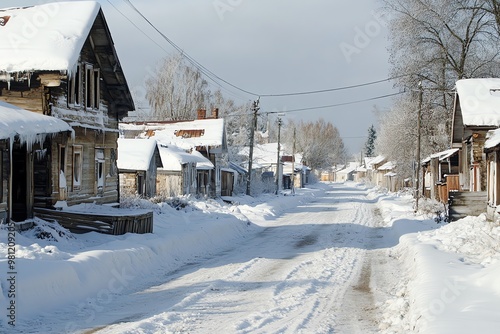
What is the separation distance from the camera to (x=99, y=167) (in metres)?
22.9

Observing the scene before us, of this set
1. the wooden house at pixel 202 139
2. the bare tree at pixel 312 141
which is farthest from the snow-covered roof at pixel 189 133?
the bare tree at pixel 312 141

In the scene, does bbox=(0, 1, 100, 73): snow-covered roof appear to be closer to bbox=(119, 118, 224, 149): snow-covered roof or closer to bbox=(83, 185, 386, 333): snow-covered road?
bbox=(83, 185, 386, 333): snow-covered road

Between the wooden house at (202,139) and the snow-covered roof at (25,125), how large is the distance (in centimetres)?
2565

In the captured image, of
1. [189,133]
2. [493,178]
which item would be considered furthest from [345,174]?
[493,178]

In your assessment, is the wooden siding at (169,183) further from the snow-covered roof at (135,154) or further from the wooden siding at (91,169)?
the wooden siding at (91,169)

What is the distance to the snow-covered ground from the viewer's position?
28.0 ft

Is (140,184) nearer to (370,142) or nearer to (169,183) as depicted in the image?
(169,183)

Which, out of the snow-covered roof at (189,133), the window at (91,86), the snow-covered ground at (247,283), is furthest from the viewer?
the snow-covered roof at (189,133)

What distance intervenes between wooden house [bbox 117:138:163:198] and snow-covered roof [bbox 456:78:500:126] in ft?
56.7

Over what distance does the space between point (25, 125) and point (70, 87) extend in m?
5.54

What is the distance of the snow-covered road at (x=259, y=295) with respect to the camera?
8.63 metres

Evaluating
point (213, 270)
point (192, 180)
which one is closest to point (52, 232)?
point (213, 270)

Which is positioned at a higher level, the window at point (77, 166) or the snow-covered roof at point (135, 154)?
the snow-covered roof at point (135, 154)

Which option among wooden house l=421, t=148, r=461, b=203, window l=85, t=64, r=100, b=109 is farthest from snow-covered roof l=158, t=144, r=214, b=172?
wooden house l=421, t=148, r=461, b=203
